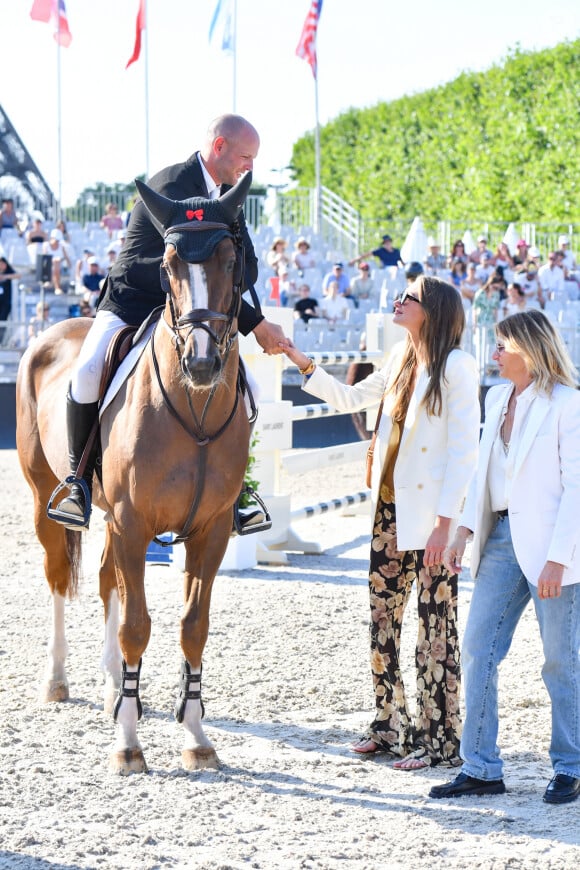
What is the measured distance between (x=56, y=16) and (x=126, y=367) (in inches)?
954

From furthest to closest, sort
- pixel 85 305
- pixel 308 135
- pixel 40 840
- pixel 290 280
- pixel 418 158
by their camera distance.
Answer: pixel 308 135, pixel 418 158, pixel 290 280, pixel 85 305, pixel 40 840

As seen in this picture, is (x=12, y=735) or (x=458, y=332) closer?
(x=458, y=332)

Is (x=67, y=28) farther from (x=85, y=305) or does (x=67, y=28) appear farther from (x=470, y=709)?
(x=470, y=709)

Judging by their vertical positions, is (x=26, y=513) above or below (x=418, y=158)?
below

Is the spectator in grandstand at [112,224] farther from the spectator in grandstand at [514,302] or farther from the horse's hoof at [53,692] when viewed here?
the horse's hoof at [53,692]

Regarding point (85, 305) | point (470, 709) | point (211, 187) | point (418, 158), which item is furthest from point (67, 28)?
point (470, 709)

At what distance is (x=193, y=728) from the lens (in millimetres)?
4965

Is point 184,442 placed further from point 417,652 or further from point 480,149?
point 480,149

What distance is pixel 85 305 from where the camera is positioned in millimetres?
18172

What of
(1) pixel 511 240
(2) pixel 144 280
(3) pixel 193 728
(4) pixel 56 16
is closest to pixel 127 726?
(3) pixel 193 728

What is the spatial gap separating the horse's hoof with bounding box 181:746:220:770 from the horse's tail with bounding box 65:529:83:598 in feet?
5.85

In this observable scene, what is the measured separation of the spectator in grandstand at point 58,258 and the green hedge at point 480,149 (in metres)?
17.4

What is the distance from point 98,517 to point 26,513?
0.90 metres

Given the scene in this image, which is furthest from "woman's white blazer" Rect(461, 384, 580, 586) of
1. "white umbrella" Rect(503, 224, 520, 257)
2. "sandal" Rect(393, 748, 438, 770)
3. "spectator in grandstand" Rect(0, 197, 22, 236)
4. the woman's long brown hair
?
"white umbrella" Rect(503, 224, 520, 257)
